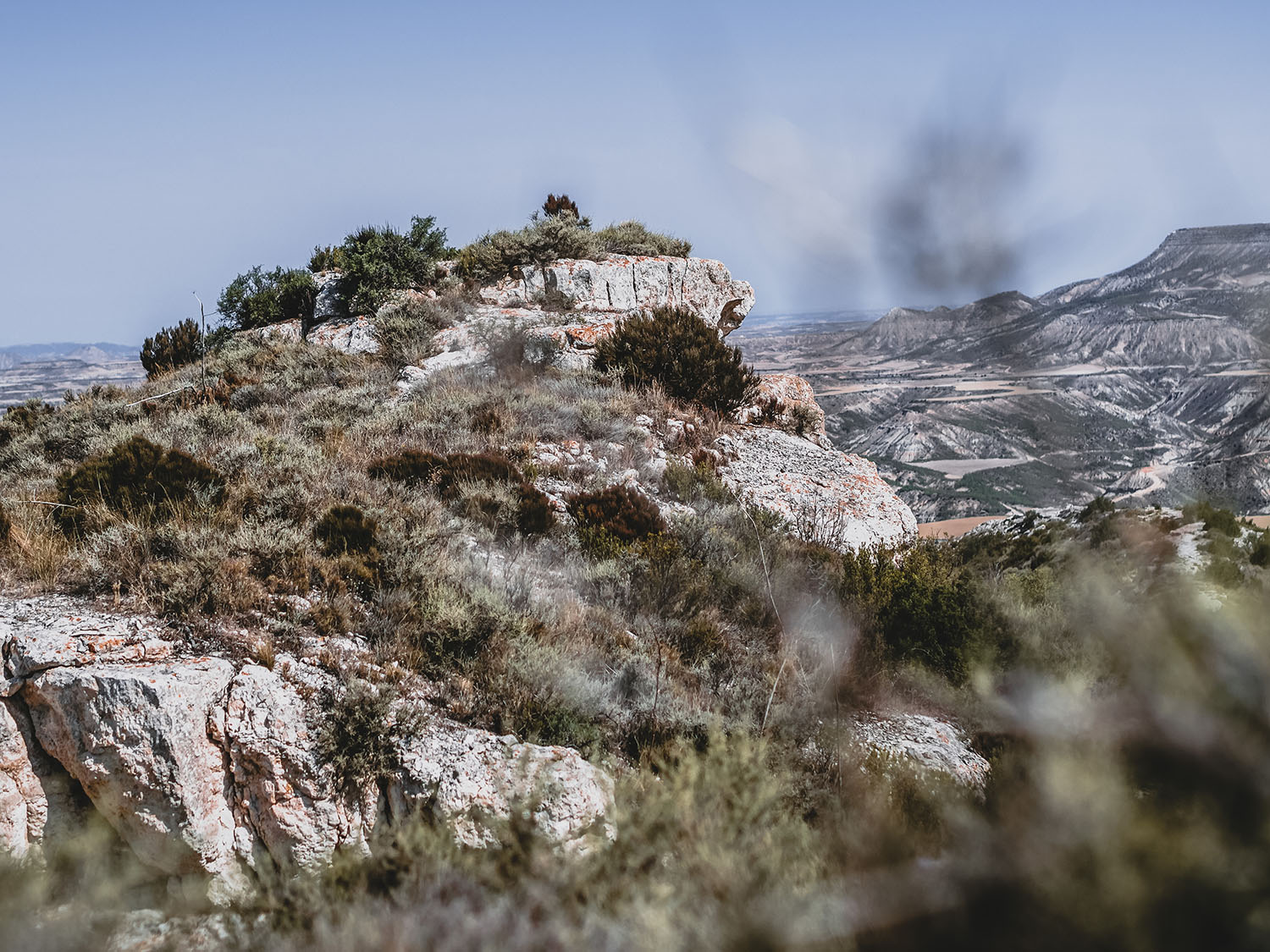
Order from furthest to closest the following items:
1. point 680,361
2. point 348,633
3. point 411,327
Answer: point 411,327
point 680,361
point 348,633

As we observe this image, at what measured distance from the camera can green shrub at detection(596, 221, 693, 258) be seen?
16.5 m

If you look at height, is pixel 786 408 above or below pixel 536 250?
below

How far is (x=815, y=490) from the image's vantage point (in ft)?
31.9

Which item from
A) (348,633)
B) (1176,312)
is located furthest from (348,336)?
(1176,312)

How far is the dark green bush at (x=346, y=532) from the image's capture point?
204 inches

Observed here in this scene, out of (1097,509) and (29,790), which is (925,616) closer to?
(1097,509)

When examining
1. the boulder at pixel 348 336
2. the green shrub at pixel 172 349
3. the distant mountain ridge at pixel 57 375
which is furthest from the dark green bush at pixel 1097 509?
the distant mountain ridge at pixel 57 375

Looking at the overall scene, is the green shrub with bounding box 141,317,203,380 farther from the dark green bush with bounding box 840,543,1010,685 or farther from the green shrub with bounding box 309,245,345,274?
the dark green bush with bounding box 840,543,1010,685

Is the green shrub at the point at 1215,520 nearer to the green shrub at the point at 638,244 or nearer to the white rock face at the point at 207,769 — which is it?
the white rock face at the point at 207,769

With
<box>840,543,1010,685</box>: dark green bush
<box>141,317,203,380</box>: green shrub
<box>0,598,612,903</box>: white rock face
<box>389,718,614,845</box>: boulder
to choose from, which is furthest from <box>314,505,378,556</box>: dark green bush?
<box>141,317,203,380</box>: green shrub

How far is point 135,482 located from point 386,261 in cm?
1116

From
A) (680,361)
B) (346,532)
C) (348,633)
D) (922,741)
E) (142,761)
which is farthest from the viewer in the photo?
(680,361)

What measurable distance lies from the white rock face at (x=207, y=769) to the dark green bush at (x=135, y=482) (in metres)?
1.83

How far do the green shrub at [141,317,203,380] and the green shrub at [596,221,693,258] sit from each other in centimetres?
995
